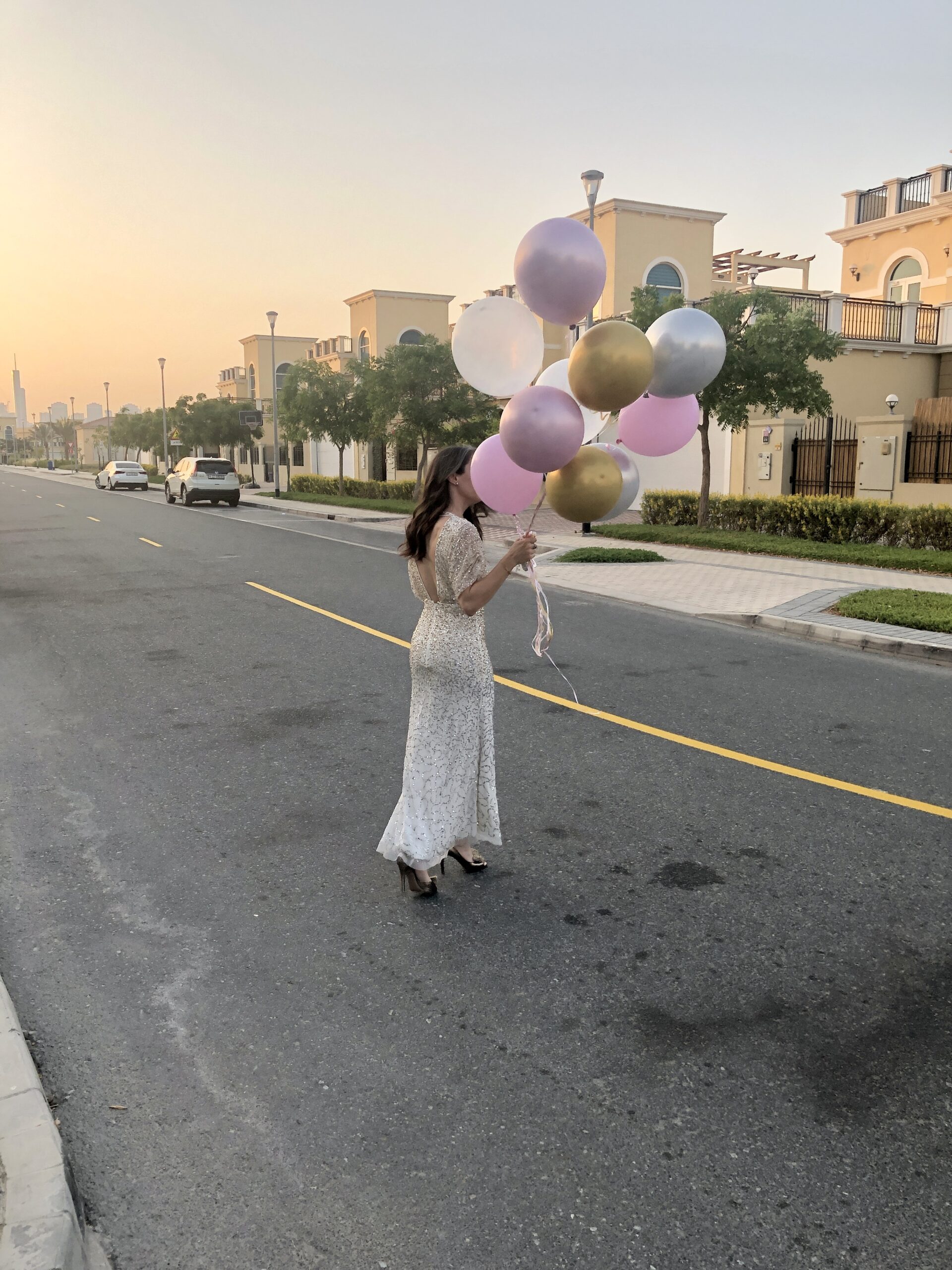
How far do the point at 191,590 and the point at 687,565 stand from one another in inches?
296

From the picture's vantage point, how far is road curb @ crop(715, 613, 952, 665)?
357 inches

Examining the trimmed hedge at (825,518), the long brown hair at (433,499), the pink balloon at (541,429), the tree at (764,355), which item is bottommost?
the trimmed hedge at (825,518)

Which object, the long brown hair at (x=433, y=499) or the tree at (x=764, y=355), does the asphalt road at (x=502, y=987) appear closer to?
the long brown hair at (x=433, y=499)

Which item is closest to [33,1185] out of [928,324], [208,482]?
[928,324]

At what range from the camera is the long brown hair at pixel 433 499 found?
12.9ft

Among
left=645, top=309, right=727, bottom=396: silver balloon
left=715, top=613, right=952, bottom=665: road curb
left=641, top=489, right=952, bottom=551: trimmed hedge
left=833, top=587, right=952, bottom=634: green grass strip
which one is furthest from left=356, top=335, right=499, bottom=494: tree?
left=645, top=309, right=727, bottom=396: silver balloon

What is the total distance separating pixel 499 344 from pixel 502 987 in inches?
109

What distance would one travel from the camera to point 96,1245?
7.70 ft

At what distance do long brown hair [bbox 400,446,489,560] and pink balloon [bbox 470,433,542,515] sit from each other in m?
0.06

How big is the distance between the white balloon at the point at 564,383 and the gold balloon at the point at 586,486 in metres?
0.34

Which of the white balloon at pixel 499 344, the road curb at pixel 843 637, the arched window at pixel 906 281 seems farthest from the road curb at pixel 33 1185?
the arched window at pixel 906 281

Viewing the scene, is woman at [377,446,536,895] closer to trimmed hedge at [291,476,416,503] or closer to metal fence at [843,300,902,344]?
metal fence at [843,300,902,344]

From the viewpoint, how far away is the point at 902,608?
10617 millimetres

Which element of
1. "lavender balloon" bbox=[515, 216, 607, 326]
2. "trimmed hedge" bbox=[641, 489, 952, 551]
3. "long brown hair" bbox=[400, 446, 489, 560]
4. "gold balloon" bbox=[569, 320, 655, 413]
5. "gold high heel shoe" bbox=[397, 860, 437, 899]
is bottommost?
"gold high heel shoe" bbox=[397, 860, 437, 899]
